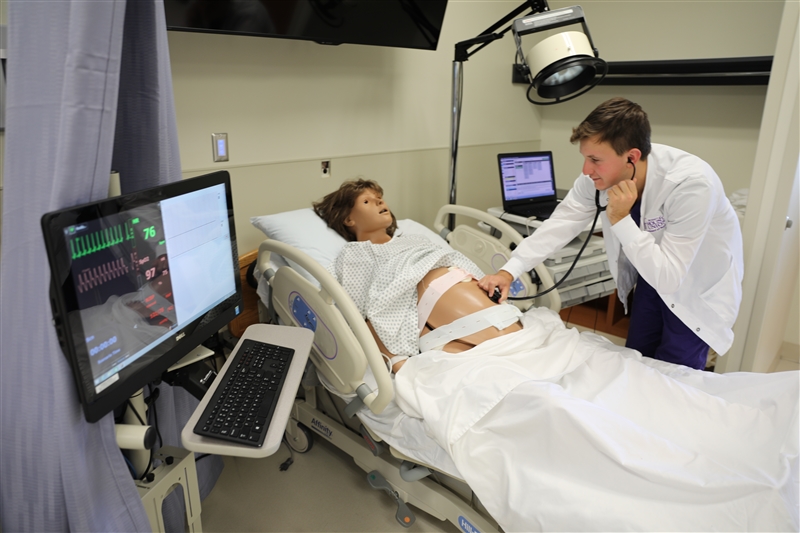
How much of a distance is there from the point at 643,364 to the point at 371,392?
81 cm

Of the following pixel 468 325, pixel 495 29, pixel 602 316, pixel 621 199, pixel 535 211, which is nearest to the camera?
pixel 621 199

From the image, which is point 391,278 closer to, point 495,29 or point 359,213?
point 359,213

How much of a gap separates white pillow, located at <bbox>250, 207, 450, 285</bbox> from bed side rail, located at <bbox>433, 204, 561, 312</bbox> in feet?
2.00

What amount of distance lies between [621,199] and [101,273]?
1420 millimetres

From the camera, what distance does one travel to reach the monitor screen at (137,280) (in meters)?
0.87

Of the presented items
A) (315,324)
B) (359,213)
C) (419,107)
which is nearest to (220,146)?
(359,213)

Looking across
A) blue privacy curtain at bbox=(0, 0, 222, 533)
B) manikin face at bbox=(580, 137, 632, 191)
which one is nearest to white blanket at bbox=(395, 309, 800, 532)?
manikin face at bbox=(580, 137, 632, 191)

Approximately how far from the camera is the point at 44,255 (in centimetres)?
92

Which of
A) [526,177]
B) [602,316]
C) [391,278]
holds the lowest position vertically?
[602,316]

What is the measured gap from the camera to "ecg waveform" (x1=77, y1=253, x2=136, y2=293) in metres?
0.89

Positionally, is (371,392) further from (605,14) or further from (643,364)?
(605,14)

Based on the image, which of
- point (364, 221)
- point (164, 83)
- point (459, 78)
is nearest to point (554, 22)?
point (459, 78)

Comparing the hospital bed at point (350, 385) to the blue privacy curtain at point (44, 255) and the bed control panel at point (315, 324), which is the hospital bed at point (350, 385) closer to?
the bed control panel at point (315, 324)

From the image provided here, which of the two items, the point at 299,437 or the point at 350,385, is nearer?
the point at 350,385
